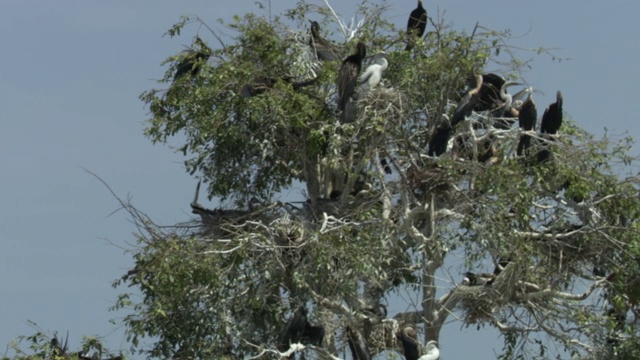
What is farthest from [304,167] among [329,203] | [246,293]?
[246,293]

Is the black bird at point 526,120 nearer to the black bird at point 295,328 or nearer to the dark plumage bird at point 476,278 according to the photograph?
the dark plumage bird at point 476,278

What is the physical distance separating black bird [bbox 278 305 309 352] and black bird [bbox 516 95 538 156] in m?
2.74

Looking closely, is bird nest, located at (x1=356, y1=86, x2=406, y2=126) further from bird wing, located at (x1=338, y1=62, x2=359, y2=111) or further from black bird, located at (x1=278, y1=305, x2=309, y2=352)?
black bird, located at (x1=278, y1=305, x2=309, y2=352)

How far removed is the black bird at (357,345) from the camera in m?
20.4

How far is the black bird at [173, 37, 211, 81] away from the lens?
75.4ft

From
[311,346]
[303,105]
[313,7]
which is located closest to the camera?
[311,346]

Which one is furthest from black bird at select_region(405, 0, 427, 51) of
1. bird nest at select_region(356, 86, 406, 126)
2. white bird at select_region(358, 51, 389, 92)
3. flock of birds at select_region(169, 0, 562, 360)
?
bird nest at select_region(356, 86, 406, 126)

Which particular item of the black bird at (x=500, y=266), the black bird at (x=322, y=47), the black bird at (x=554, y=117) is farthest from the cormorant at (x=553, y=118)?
the black bird at (x=322, y=47)

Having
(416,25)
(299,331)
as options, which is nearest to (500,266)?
(299,331)

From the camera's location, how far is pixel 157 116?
75.8ft

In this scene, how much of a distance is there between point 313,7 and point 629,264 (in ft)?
15.5

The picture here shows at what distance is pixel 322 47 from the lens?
Answer: 75.1ft

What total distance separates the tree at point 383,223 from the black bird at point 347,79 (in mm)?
150

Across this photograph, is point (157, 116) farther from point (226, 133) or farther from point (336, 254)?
point (336, 254)
